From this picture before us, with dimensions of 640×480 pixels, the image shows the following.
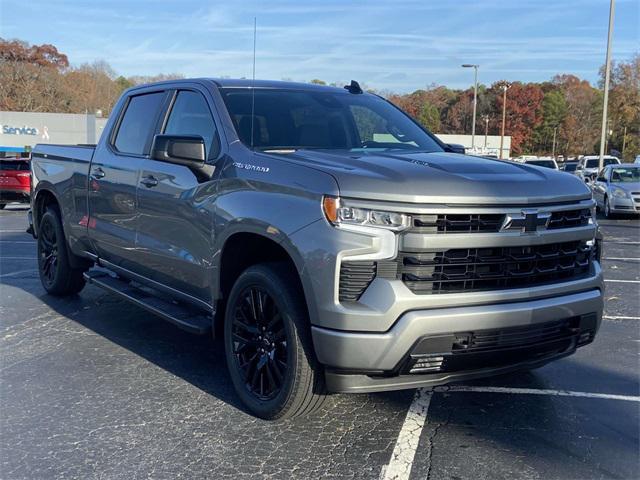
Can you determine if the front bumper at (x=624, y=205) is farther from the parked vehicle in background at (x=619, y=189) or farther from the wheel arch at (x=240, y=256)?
the wheel arch at (x=240, y=256)

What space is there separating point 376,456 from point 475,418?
0.79 meters

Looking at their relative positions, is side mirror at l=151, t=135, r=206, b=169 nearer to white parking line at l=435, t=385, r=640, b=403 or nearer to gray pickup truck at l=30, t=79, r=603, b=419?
gray pickup truck at l=30, t=79, r=603, b=419

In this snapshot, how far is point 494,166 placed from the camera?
383 centimetres

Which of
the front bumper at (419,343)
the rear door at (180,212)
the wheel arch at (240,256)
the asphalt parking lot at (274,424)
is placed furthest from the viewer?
the rear door at (180,212)

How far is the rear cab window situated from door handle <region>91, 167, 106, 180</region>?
0.79 feet

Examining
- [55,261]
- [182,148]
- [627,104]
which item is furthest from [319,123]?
[627,104]

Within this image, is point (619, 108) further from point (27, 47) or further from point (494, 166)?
point (27, 47)

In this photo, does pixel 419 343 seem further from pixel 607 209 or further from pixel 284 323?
pixel 607 209

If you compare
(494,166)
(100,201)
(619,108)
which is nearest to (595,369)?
(494,166)

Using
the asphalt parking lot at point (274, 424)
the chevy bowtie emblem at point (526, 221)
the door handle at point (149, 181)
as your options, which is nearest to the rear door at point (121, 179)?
the door handle at point (149, 181)

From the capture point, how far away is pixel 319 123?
15.4 feet

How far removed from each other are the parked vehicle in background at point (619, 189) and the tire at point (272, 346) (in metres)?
14.3

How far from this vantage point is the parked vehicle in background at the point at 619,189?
17.2 m

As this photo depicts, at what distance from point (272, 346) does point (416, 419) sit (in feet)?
3.14
